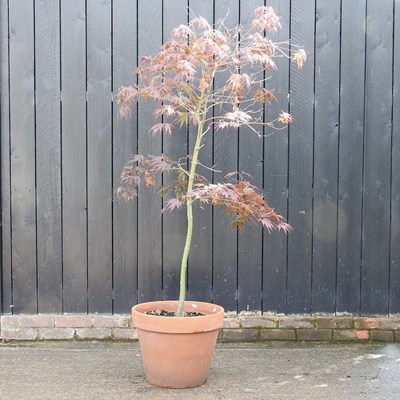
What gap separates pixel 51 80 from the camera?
4719mm

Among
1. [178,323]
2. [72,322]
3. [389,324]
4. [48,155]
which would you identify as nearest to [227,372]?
[178,323]

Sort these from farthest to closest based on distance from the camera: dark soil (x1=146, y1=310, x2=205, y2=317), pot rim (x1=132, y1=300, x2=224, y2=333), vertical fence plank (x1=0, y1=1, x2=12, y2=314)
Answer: vertical fence plank (x1=0, y1=1, x2=12, y2=314) → dark soil (x1=146, y1=310, x2=205, y2=317) → pot rim (x1=132, y1=300, x2=224, y2=333)

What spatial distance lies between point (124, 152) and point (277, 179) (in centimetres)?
111

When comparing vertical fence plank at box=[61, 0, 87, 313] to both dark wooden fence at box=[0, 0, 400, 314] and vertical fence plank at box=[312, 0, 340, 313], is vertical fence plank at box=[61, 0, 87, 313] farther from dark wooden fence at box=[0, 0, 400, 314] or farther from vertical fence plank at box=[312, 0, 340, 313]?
vertical fence plank at box=[312, 0, 340, 313]

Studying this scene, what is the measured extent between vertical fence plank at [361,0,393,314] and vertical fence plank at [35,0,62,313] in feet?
7.19

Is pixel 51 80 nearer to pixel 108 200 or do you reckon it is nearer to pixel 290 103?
pixel 108 200

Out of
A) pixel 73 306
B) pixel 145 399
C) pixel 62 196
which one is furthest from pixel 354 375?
pixel 62 196

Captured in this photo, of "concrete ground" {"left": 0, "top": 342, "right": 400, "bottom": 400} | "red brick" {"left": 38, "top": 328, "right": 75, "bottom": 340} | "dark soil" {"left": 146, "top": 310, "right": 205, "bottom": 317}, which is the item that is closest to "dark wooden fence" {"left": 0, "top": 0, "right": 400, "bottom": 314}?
"red brick" {"left": 38, "top": 328, "right": 75, "bottom": 340}

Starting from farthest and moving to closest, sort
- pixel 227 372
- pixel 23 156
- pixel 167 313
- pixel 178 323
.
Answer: pixel 23 156
pixel 227 372
pixel 167 313
pixel 178 323

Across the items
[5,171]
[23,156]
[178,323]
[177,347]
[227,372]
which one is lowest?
[227,372]

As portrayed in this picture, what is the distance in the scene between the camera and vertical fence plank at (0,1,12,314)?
470cm

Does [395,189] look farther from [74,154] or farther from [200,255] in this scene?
[74,154]

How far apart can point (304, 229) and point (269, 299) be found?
1.84ft

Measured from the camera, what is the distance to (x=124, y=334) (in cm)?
476
